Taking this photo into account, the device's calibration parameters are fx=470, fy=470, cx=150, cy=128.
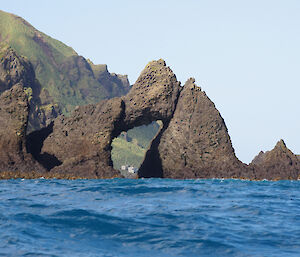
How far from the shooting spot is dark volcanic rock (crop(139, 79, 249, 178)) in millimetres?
42750

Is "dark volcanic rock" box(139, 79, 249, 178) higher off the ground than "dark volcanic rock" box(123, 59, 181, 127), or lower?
lower

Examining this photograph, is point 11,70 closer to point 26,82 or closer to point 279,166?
point 26,82

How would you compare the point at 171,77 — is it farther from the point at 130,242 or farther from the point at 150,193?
the point at 130,242

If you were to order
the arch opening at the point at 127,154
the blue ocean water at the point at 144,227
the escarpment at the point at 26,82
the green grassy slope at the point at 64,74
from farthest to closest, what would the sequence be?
the green grassy slope at the point at 64,74
the arch opening at the point at 127,154
the escarpment at the point at 26,82
the blue ocean water at the point at 144,227

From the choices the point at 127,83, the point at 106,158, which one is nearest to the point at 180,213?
the point at 106,158

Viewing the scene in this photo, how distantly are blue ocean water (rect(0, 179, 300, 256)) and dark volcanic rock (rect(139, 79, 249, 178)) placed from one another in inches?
1009

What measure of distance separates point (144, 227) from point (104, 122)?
105ft

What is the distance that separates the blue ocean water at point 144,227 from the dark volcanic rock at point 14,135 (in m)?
21.3

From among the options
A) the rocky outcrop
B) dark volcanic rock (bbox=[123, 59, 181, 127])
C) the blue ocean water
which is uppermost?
the rocky outcrop

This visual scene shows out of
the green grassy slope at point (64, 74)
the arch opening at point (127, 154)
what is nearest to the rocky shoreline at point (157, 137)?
the arch opening at point (127, 154)

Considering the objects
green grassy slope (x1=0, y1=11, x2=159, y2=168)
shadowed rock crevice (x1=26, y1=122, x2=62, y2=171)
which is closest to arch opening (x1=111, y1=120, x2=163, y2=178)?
green grassy slope (x1=0, y1=11, x2=159, y2=168)

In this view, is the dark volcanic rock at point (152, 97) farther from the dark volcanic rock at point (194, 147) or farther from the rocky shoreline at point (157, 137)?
the dark volcanic rock at point (194, 147)

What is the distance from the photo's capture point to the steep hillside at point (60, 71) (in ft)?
356

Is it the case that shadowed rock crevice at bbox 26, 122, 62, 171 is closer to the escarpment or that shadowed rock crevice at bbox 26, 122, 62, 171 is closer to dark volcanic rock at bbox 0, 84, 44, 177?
dark volcanic rock at bbox 0, 84, 44, 177
